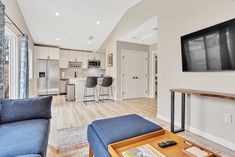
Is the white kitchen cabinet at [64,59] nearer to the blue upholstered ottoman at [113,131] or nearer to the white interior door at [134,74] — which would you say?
the white interior door at [134,74]

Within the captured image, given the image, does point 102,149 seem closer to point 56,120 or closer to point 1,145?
point 1,145

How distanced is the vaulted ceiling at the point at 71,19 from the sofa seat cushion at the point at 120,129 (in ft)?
11.8

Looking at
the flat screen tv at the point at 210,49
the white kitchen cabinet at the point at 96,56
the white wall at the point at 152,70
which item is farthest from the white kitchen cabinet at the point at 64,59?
the flat screen tv at the point at 210,49

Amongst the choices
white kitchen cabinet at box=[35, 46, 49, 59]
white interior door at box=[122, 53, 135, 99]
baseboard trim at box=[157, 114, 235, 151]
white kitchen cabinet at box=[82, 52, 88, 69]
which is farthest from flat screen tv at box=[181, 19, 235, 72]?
white kitchen cabinet at box=[35, 46, 49, 59]

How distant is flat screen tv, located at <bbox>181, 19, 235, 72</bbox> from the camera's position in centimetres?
178

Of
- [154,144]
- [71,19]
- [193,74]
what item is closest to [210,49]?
[193,74]

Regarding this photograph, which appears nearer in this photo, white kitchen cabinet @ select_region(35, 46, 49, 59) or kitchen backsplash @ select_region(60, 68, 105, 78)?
white kitchen cabinet @ select_region(35, 46, 49, 59)

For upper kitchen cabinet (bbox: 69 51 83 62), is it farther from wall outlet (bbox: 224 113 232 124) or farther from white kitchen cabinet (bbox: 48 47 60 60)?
wall outlet (bbox: 224 113 232 124)

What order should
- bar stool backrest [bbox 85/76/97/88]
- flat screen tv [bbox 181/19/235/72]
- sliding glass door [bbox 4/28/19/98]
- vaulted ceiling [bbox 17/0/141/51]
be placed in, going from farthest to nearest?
bar stool backrest [bbox 85/76/97/88] → vaulted ceiling [bbox 17/0/141/51] → sliding glass door [bbox 4/28/19/98] → flat screen tv [bbox 181/19/235/72]

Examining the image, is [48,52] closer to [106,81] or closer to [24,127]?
[106,81]

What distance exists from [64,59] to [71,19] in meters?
2.85

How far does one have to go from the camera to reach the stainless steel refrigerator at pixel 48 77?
6168 mm

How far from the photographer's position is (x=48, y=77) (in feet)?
20.5

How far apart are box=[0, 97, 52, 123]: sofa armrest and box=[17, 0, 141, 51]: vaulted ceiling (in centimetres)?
307
